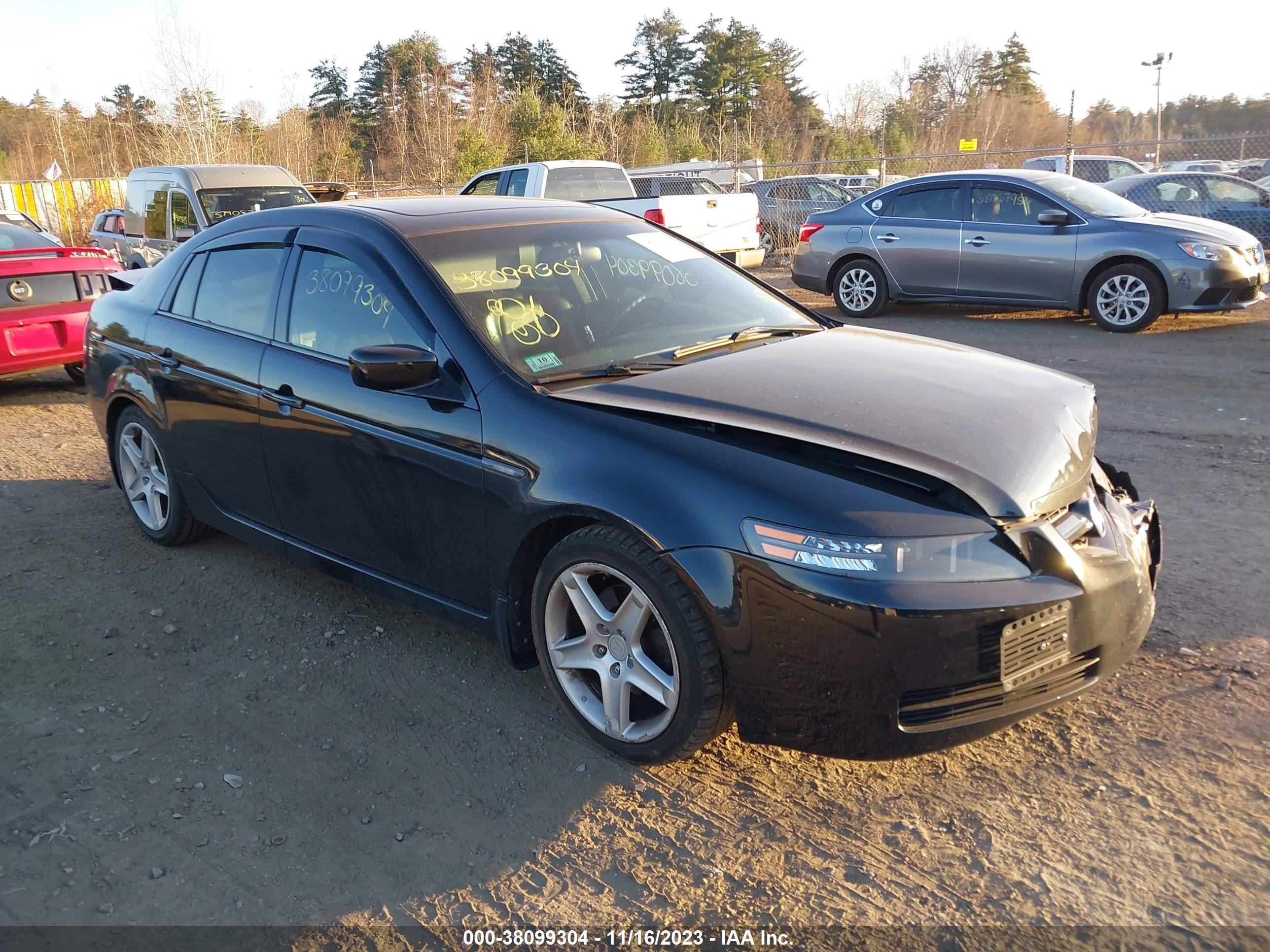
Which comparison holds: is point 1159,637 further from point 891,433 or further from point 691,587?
point 691,587

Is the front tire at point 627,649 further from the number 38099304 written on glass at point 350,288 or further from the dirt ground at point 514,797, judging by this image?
the number 38099304 written on glass at point 350,288

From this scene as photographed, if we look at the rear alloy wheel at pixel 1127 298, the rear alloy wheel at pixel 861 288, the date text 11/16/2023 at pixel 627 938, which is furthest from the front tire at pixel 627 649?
the rear alloy wheel at pixel 861 288

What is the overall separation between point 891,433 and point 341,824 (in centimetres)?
197

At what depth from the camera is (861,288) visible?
479 inches

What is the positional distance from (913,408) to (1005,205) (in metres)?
8.82

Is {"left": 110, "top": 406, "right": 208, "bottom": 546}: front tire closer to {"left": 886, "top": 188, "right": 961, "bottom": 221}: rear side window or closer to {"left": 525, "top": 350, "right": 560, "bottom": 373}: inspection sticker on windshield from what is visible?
{"left": 525, "top": 350, "right": 560, "bottom": 373}: inspection sticker on windshield

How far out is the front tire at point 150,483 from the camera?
16.3 ft

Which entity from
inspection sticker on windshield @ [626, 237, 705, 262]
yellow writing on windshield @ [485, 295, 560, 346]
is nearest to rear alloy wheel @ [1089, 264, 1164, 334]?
inspection sticker on windshield @ [626, 237, 705, 262]

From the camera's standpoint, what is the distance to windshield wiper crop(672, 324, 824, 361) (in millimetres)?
3732

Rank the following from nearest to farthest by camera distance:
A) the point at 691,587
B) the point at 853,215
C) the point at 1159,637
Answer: the point at 691,587 < the point at 1159,637 < the point at 853,215

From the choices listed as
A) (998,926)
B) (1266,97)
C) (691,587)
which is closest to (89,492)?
(691,587)

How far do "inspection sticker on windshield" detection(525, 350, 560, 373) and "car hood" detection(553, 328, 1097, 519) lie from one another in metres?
0.19

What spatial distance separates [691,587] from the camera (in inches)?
111

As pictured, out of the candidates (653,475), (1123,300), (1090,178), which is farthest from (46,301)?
(1090,178)
